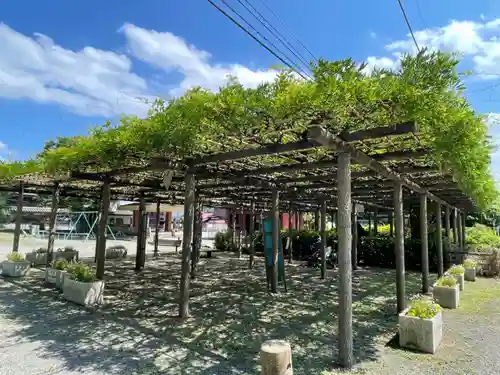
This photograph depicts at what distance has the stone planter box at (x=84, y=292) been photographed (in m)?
6.37

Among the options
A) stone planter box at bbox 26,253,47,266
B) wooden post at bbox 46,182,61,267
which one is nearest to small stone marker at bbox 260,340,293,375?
wooden post at bbox 46,182,61,267

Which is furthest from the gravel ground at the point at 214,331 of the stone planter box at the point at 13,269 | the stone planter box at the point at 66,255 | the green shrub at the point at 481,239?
the green shrub at the point at 481,239

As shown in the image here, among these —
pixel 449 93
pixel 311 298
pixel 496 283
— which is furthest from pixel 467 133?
pixel 496 283

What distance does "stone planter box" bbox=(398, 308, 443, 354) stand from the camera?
4242 mm

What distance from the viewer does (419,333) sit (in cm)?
430

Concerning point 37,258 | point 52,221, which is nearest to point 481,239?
point 52,221

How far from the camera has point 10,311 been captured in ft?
19.2

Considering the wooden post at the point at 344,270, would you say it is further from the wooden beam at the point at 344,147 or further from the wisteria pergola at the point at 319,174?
the wooden beam at the point at 344,147

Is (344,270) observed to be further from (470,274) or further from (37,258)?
(37,258)

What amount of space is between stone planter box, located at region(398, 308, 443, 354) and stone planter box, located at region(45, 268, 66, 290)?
6775 millimetres

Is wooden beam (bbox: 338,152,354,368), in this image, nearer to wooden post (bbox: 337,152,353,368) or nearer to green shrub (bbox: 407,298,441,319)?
wooden post (bbox: 337,152,353,368)

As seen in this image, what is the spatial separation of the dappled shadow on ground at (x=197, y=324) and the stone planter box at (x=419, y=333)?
370 mm

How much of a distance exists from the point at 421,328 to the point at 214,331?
9.02ft

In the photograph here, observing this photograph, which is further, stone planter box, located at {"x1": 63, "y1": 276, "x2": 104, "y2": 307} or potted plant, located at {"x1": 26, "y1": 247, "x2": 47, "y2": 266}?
potted plant, located at {"x1": 26, "y1": 247, "x2": 47, "y2": 266}
